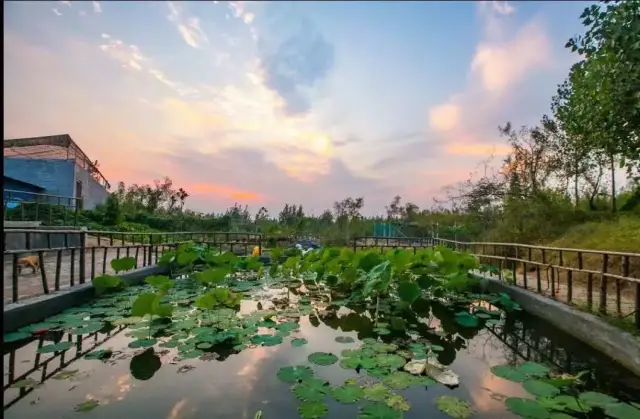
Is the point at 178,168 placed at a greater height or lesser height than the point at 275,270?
greater

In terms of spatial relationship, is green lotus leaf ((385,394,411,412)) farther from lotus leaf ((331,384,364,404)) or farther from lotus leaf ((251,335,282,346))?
lotus leaf ((251,335,282,346))

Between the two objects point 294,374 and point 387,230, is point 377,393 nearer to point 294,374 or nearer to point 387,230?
point 294,374

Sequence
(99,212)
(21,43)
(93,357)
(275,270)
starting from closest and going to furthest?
(21,43) → (93,357) → (275,270) → (99,212)

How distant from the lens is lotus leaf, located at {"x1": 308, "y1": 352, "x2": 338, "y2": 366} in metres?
2.85

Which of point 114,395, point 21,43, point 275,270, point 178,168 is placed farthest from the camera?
point 178,168

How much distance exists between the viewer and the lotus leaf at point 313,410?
6.75 feet

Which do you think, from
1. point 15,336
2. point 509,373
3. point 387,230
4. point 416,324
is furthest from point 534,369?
point 387,230

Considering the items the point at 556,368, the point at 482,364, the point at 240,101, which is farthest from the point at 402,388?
the point at 240,101

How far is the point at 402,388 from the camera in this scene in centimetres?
241

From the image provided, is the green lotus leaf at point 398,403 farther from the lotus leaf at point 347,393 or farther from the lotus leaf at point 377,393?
the lotus leaf at point 347,393

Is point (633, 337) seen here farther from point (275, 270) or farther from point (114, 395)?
point (275, 270)

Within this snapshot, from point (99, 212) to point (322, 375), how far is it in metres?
16.2

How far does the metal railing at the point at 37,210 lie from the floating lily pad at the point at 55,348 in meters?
6.76

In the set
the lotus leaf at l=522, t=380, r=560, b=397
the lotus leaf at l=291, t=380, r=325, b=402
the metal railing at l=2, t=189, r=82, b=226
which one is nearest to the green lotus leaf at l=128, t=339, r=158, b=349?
the lotus leaf at l=291, t=380, r=325, b=402
